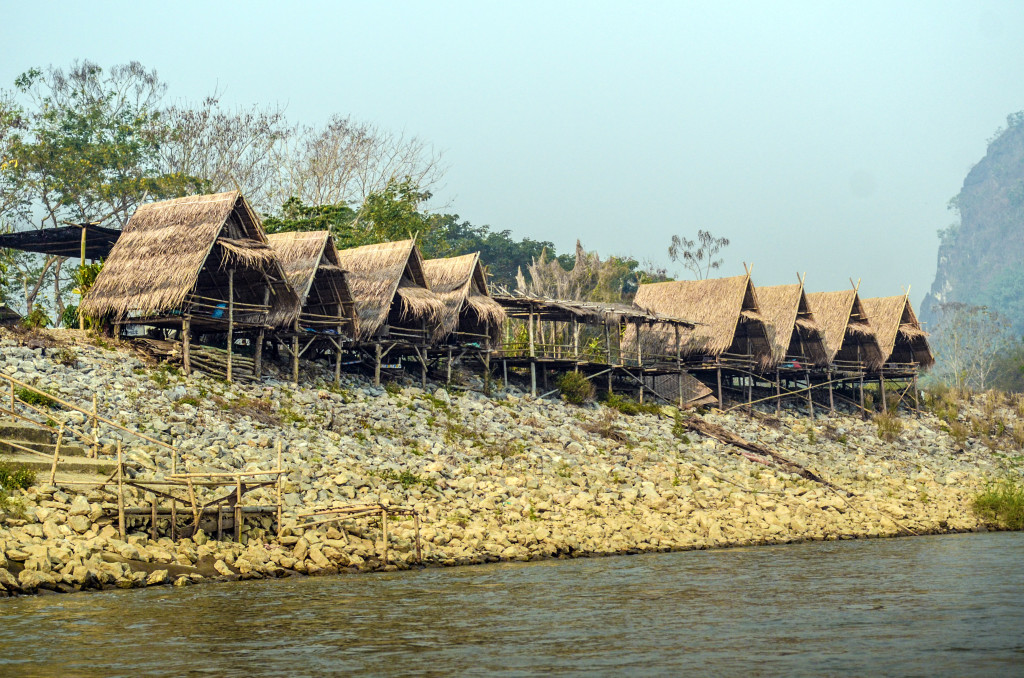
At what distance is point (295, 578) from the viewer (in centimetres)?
1529

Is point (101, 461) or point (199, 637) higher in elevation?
point (101, 461)

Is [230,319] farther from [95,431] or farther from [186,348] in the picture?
[95,431]

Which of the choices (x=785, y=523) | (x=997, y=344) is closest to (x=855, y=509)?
(x=785, y=523)

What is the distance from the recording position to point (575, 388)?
29.9 metres

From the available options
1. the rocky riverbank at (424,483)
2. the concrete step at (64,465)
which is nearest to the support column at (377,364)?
the rocky riverbank at (424,483)

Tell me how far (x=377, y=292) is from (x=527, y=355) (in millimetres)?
5318

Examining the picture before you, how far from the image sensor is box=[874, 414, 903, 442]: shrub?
1334 inches

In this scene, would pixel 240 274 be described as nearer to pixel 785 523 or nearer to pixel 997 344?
→ pixel 785 523

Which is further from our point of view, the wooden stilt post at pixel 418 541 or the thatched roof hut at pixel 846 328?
→ the thatched roof hut at pixel 846 328

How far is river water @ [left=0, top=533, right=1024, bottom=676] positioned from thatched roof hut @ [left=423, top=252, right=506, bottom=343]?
12.4 meters

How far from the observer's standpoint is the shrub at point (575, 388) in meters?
29.8

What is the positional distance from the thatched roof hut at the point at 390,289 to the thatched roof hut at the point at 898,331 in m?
19.0

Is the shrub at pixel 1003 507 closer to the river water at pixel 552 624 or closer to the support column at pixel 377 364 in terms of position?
the river water at pixel 552 624

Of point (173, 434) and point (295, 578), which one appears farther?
point (173, 434)
